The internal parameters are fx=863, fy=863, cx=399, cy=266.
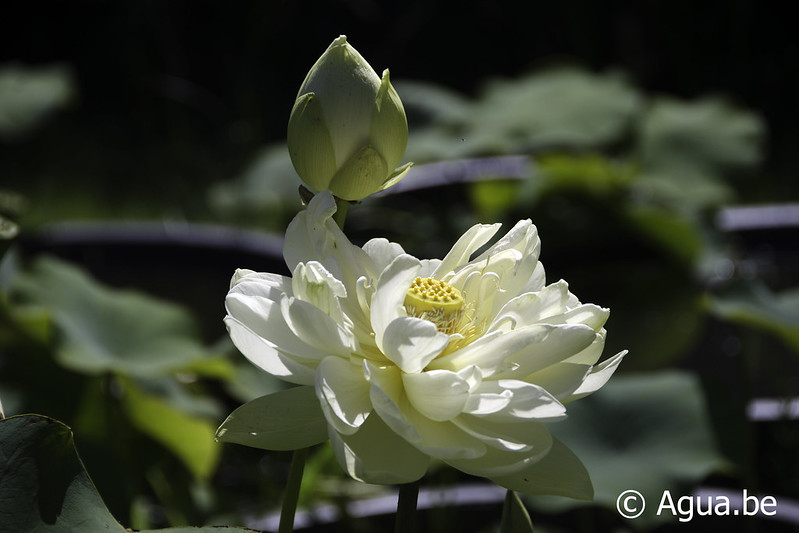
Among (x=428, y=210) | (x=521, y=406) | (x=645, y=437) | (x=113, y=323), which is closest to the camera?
(x=521, y=406)

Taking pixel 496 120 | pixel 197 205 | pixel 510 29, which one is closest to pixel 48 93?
pixel 197 205

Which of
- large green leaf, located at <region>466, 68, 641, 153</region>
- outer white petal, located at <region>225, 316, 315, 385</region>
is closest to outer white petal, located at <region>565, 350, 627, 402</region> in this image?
outer white petal, located at <region>225, 316, 315, 385</region>

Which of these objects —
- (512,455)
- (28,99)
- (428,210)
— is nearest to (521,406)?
(512,455)

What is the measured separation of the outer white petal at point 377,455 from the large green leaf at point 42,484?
0.06 metres

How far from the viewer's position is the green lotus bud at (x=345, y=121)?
353 mm

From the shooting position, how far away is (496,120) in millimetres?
1702

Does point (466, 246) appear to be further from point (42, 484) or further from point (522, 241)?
point (42, 484)

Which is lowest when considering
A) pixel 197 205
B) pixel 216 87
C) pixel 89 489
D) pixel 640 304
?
pixel 89 489

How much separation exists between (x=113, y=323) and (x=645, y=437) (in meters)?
0.59

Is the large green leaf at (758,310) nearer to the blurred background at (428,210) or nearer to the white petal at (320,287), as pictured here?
the blurred background at (428,210)

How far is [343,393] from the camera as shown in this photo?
311 mm

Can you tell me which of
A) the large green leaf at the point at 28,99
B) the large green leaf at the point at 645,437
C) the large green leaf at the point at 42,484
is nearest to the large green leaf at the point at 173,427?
the large green leaf at the point at 645,437

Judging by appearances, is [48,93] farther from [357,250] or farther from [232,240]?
[357,250]

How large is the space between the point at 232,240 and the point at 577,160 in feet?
1.89
